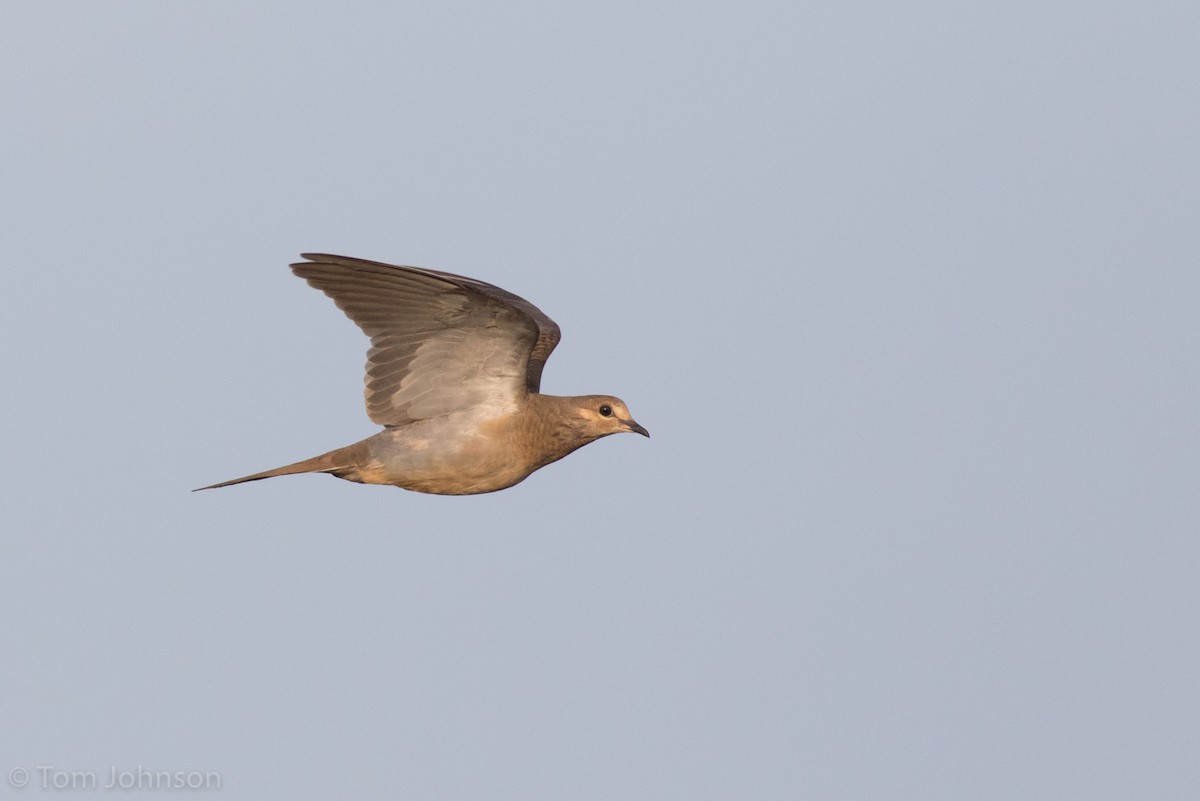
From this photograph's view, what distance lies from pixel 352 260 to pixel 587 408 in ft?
7.55

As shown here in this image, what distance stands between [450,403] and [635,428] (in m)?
1.45

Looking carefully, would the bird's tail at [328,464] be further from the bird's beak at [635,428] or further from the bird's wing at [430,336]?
the bird's beak at [635,428]

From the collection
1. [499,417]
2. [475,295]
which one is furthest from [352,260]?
[499,417]

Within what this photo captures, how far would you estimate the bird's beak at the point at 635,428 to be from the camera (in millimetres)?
13312

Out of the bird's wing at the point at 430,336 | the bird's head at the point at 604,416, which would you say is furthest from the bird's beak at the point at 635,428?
the bird's wing at the point at 430,336

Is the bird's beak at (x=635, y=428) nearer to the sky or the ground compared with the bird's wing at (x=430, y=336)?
nearer to the ground

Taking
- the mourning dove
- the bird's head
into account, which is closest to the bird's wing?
the mourning dove

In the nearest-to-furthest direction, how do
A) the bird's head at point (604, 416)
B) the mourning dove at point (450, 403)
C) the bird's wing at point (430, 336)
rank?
the bird's wing at point (430, 336), the mourning dove at point (450, 403), the bird's head at point (604, 416)

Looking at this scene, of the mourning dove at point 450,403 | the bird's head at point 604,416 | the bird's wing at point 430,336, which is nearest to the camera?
the bird's wing at point 430,336

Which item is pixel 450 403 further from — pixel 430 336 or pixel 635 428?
pixel 635 428

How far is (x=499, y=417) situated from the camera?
1300 centimetres

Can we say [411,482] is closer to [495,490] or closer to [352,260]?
[495,490]

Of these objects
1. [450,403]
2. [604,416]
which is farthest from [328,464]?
[604,416]

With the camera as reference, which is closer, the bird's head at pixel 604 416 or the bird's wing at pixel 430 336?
the bird's wing at pixel 430 336
